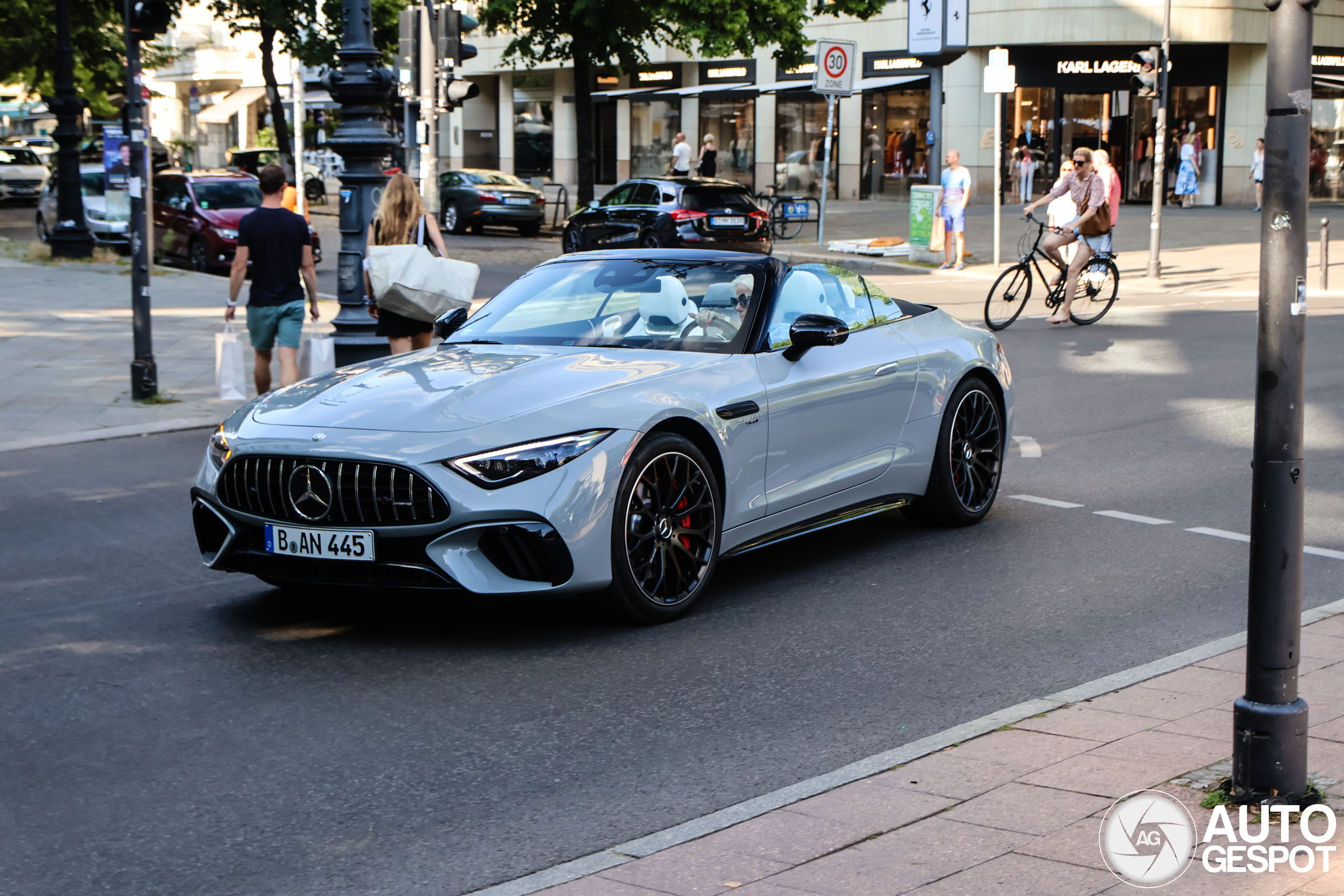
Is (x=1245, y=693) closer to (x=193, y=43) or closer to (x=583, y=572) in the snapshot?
(x=583, y=572)

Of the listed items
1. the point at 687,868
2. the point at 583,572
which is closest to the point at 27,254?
the point at 583,572

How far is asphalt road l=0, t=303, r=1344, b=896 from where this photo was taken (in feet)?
13.4

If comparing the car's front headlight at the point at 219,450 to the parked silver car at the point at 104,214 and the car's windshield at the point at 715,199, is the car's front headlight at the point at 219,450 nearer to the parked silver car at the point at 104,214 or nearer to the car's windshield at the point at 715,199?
the car's windshield at the point at 715,199

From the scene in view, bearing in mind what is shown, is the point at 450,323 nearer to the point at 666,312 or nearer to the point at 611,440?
the point at 666,312

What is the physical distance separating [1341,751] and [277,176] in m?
8.31

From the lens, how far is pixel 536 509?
556cm

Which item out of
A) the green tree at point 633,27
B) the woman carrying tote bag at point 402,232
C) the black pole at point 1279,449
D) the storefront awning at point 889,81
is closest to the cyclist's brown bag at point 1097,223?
the woman carrying tote bag at point 402,232

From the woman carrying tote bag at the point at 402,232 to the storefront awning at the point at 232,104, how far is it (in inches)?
2684

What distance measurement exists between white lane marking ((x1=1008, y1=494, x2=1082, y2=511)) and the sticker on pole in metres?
18.4

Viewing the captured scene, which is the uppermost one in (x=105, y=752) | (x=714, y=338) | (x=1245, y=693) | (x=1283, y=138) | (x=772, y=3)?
(x=772, y=3)

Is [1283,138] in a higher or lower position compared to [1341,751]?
higher

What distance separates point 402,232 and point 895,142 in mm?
35536

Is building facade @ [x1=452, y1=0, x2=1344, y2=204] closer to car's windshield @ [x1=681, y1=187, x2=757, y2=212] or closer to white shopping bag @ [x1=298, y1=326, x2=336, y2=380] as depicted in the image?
car's windshield @ [x1=681, y1=187, x2=757, y2=212]

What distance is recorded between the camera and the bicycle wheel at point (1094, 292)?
17625 millimetres
